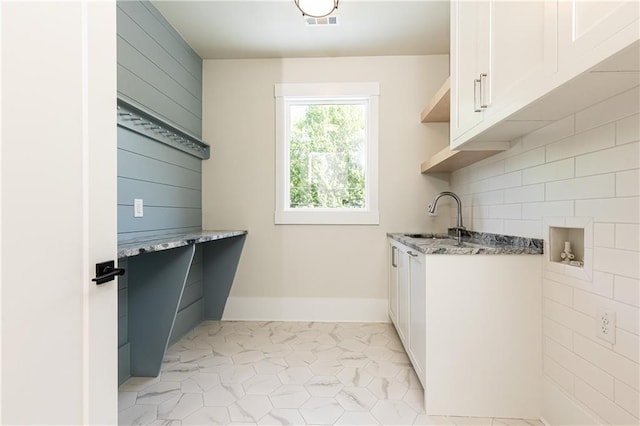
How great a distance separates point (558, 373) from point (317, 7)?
2404 mm

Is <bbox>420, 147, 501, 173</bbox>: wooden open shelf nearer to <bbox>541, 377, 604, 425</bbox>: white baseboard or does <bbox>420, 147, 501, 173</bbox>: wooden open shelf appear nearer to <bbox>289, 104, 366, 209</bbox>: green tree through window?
<bbox>289, 104, 366, 209</bbox>: green tree through window

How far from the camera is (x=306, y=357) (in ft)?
7.35

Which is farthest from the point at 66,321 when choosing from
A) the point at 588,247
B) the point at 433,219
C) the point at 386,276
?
the point at 433,219

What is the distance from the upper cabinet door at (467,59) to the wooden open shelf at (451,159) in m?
0.30

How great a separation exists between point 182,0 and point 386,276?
105 inches

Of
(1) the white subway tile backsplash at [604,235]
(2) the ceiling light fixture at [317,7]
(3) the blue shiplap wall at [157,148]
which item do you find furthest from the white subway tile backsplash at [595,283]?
(3) the blue shiplap wall at [157,148]

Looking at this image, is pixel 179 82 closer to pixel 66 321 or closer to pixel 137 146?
pixel 137 146

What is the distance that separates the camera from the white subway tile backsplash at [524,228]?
1608 mm

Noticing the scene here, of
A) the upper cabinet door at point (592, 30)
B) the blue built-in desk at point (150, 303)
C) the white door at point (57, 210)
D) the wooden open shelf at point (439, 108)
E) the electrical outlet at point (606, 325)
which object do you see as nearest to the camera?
the white door at point (57, 210)

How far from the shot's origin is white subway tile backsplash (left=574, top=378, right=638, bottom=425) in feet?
3.63

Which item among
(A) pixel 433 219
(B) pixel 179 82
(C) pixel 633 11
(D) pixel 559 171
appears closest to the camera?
(C) pixel 633 11

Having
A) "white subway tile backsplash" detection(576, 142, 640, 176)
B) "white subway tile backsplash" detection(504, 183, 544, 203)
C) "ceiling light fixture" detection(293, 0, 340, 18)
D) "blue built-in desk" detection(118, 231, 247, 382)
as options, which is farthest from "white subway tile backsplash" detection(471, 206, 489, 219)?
"blue built-in desk" detection(118, 231, 247, 382)

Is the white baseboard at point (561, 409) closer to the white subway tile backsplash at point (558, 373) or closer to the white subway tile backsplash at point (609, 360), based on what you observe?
the white subway tile backsplash at point (558, 373)

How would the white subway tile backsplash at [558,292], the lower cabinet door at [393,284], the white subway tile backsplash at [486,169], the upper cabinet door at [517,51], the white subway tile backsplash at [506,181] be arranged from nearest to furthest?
the upper cabinet door at [517,51]
the white subway tile backsplash at [558,292]
the white subway tile backsplash at [506,181]
the white subway tile backsplash at [486,169]
the lower cabinet door at [393,284]
